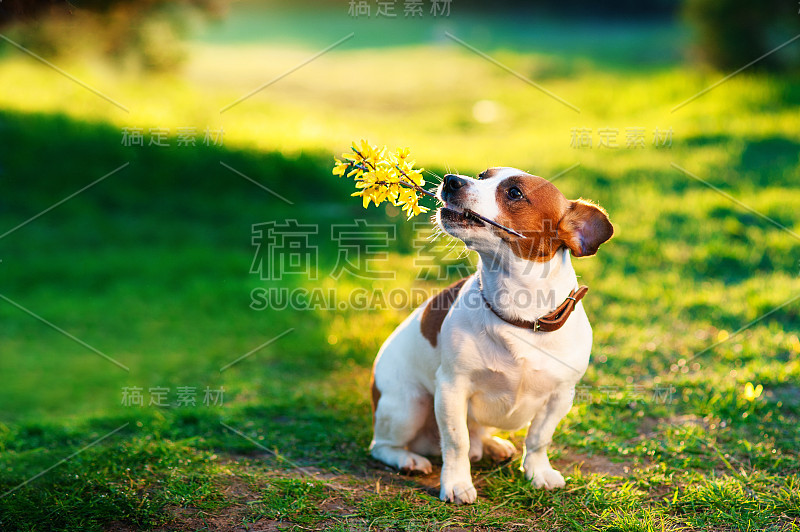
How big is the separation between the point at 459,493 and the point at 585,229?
150 centimetres

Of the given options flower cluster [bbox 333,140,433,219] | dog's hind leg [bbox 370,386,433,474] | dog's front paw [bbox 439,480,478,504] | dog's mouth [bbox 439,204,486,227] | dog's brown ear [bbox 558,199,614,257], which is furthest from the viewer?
dog's hind leg [bbox 370,386,433,474]

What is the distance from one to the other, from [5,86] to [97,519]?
11.1m

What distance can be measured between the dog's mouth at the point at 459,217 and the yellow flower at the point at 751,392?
289 cm

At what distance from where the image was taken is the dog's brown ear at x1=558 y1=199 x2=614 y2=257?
374cm

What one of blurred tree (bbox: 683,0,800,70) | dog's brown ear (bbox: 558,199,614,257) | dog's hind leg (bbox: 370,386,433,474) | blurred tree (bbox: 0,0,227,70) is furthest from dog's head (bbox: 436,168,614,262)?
blurred tree (bbox: 683,0,800,70)

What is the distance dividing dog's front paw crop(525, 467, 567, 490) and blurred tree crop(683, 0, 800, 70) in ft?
43.7

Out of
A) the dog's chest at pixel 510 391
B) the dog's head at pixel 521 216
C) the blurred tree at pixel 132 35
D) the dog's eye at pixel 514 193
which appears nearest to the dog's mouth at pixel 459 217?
the dog's head at pixel 521 216

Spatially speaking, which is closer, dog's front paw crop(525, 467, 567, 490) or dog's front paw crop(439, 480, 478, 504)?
dog's front paw crop(439, 480, 478, 504)

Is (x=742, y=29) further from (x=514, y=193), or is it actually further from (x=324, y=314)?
(x=514, y=193)

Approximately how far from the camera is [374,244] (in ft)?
31.2

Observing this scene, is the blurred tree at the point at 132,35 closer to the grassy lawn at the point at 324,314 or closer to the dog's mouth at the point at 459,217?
the grassy lawn at the point at 324,314

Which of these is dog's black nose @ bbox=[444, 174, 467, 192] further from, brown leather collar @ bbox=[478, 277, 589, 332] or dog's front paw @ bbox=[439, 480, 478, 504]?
dog's front paw @ bbox=[439, 480, 478, 504]

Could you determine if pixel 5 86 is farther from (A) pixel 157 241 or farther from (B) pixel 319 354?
(B) pixel 319 354

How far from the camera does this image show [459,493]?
3.96 m
